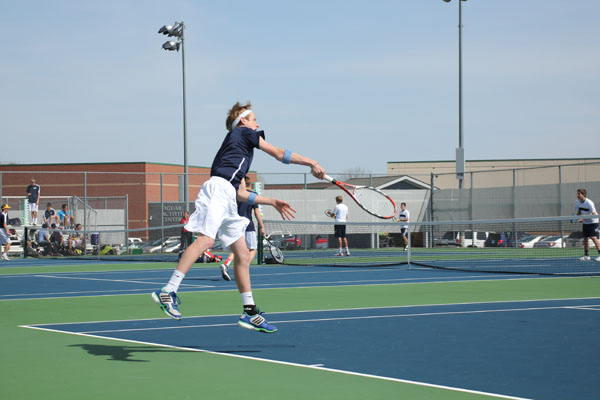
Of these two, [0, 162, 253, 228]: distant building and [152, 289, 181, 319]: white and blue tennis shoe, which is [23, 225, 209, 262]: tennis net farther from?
[152, 289, 181, 319]: white and blue tennis shoe

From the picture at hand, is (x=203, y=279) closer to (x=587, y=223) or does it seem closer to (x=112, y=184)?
(x=587, y=223)

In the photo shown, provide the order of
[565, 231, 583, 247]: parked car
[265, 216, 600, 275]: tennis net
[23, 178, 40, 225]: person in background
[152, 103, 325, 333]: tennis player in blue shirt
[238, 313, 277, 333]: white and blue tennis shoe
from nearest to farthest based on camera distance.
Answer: [152, 103, 325, 333]: tennis player in blue shirt
[238, 313, 277, 333]: white and blue tennis shoe
[265, 216, 600, 275]: tennis net
[565, 231, 583, 247]: parked car
[23, 178, 40, 225]: person in background

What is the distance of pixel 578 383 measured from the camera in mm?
4844

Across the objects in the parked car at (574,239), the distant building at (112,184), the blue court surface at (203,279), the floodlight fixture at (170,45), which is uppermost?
the floodlight fixture at (170,45)

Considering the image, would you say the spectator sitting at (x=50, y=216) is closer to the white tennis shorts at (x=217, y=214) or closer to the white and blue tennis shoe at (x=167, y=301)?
the white tennis shorts at (x=217, y=214)

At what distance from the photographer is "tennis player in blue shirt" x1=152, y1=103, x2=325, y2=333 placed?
6227 mm

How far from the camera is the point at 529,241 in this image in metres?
26.3

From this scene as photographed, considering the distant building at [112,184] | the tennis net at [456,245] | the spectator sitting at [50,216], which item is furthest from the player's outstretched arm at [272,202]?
the distant building at [112,184]

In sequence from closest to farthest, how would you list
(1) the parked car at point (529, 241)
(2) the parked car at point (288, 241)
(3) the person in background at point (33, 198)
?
(1) the parked car at point (529, 241) → (3) the person in background at point (33, 198) → (2) the parked car at point (288, 241)

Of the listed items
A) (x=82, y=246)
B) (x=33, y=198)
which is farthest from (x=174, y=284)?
(x=82, y=246)

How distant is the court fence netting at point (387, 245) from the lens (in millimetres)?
20422

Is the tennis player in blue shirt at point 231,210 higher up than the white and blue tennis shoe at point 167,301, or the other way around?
the tennis player in blue shirt at point 231,210

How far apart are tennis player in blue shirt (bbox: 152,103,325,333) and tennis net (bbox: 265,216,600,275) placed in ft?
32.8

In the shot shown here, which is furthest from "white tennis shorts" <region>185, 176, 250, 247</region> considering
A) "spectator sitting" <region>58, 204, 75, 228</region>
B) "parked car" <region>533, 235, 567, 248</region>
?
"spectator sitting" <region>58, 204, 75, 228</region>
